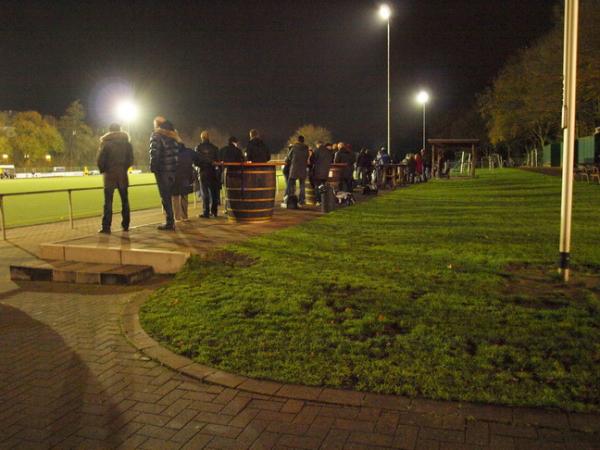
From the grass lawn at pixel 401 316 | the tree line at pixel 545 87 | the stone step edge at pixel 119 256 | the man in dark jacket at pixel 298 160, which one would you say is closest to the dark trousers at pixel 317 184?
the man in dark jacket at pixel 298 160

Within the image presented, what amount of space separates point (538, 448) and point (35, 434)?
2958mm

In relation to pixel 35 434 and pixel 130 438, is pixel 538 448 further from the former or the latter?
pixel 35 434

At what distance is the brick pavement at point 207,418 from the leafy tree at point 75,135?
109 meters

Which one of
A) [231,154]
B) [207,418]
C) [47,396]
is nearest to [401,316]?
[207,418]

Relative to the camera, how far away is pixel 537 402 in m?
3.60

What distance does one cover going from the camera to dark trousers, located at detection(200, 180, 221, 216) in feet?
43.1

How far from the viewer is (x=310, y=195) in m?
16.8

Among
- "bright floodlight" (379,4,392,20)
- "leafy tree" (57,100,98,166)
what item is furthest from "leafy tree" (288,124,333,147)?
"bright floodlight" (379,4,392,20)

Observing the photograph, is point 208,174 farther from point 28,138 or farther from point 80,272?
point 28,138

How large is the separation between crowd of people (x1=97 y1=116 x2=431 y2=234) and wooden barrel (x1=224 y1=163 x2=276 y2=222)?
100cm

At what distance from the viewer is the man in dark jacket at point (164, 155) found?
10023 millimetres

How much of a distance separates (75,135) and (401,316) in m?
111

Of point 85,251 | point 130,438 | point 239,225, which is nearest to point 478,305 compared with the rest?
point 130,438

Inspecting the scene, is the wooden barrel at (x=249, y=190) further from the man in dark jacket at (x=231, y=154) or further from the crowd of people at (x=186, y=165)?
the man in dark jacket at (x=231, y=154)
